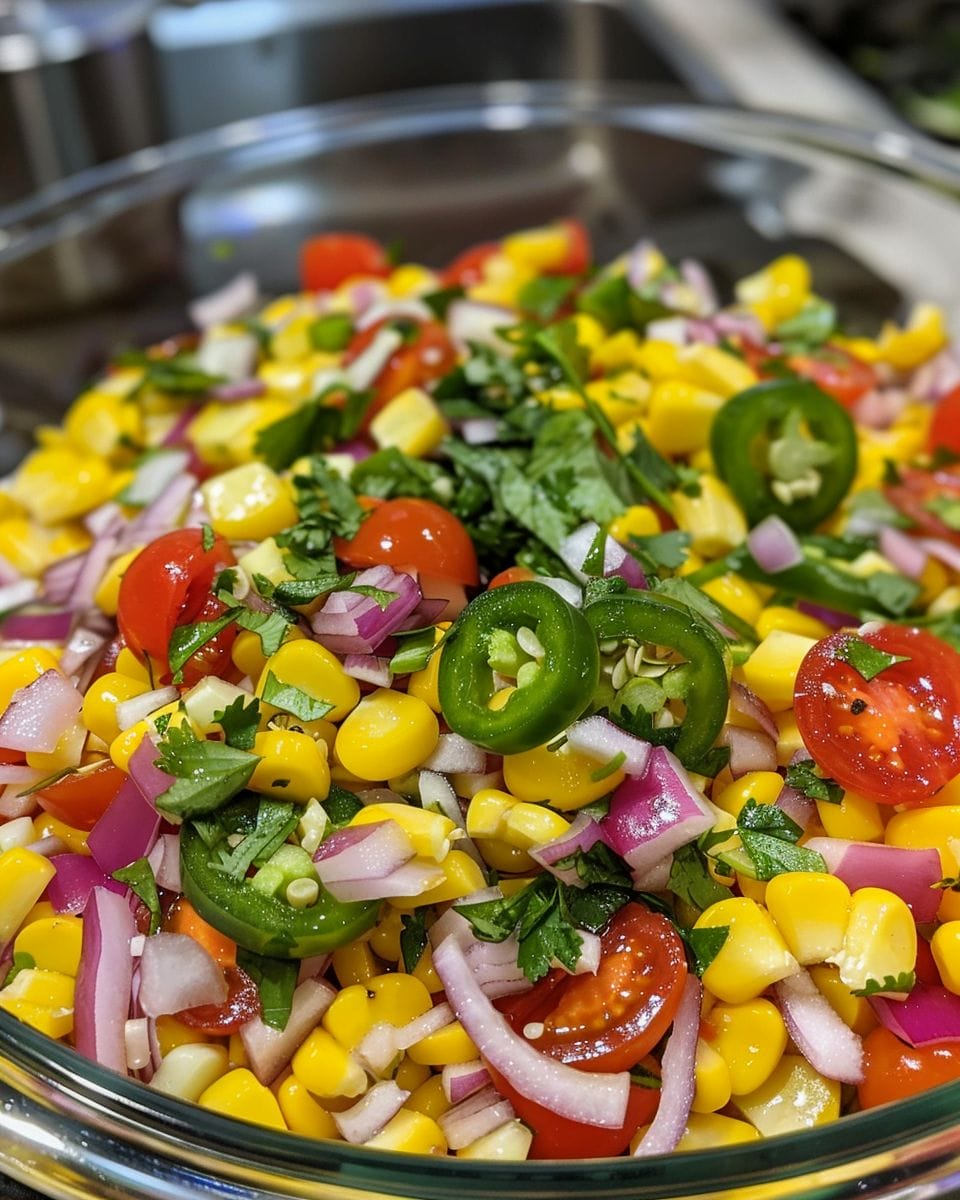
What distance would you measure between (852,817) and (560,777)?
37 cm

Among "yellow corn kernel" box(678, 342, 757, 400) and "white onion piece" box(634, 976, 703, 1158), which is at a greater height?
"yellow corn kernel" box(678, 342, 757, 400)

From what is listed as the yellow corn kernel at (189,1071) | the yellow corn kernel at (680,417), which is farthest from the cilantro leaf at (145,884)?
the yellow corn kernel at (680,417)

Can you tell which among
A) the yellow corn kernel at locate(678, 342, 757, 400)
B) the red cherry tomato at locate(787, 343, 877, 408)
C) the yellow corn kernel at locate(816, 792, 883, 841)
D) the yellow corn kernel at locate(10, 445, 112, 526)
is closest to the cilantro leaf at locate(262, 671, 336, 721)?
the yellow corn kernel at locate(816, 792, 883, 841)

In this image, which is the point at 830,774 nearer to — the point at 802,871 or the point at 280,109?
the point at 802,871

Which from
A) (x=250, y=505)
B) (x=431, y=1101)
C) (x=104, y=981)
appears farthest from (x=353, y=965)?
(x=250, y=505)

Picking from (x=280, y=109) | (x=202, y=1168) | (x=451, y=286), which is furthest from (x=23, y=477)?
(x=280, y=109)

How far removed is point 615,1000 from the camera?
1.27 meters

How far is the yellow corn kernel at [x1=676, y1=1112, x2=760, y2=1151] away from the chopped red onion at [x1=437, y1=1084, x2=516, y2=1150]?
0.19 meters

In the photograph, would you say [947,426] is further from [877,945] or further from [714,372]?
[877,945]

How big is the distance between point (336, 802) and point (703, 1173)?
1.93 feet

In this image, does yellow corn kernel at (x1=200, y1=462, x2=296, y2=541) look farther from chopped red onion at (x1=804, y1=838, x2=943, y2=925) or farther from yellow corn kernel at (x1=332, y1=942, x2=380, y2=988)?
chopped red onion at (x1=804, y1=838, x2=943, y2=925)

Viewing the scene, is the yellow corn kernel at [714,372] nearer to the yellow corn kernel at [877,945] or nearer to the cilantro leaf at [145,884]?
the yellow corn kernel at [877,945]

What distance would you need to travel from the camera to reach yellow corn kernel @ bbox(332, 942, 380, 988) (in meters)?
1.37

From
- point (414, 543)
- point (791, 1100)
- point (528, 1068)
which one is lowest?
point (791, 1100)
